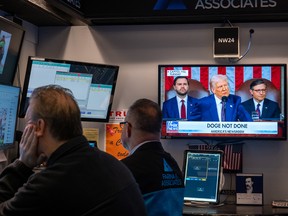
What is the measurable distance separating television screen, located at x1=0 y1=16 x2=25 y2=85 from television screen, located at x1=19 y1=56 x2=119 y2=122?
0.50 feet

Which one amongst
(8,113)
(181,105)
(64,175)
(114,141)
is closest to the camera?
(64,175)

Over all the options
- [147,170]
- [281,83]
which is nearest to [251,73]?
[281,83]

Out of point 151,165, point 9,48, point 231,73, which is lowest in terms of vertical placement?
point 151,165

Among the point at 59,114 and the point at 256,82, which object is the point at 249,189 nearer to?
the point at 256,82

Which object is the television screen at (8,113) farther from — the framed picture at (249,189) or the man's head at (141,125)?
the framed picture at (249,189)

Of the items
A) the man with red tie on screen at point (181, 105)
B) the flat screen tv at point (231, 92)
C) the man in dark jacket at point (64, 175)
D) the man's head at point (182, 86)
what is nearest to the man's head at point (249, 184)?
the flat screen tv at point (231, 92)

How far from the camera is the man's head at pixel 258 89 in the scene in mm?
3551

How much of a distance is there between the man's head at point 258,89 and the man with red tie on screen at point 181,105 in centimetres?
45

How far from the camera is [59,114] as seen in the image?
1.54 metres

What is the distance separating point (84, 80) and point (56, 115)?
2084 mm

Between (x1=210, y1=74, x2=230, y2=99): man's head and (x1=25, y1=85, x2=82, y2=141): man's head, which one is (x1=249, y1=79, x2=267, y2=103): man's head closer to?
(x1=210, y1=74, x2=230, y2=99): man's head

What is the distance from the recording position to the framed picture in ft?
11.4

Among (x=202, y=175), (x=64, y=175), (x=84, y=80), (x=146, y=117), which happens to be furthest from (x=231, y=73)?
(x=64, y=175)

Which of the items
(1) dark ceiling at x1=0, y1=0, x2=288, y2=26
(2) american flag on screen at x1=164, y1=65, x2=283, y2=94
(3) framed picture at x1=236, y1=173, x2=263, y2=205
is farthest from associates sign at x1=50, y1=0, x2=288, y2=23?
(3) framed picture at x1=236, y1=173, x2=263, y2=205
